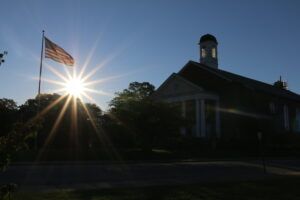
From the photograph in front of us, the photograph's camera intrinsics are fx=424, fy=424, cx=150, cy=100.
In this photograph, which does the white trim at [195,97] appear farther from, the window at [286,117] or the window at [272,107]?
the window at [286,117]

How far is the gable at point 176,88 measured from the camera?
4769cm

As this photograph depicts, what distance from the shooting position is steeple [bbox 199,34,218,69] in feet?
183

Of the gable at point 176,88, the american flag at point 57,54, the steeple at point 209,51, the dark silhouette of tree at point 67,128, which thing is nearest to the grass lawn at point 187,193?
the american flag at point 57,54

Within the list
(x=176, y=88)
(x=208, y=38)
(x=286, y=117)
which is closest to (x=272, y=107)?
(x=286, y=117)

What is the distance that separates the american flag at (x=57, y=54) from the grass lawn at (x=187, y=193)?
20439 millimetres

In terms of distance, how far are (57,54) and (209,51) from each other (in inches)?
1130

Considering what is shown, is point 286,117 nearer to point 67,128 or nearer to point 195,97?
point 195,97

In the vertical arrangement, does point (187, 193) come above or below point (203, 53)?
below

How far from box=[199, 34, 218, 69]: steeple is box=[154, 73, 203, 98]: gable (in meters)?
8.22

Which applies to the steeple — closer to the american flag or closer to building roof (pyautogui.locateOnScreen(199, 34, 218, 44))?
building roof (pyautogui.locateOnScreen(199, 34, 218, 44))

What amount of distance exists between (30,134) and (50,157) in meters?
24.7

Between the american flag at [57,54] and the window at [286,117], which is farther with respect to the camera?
the window at [286,117]

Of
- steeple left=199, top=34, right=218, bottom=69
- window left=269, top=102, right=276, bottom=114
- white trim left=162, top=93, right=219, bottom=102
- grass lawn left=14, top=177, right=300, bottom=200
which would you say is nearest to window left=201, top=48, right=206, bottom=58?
steeple left=199, top=34, right=218, bottom=69

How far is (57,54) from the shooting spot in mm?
31953
